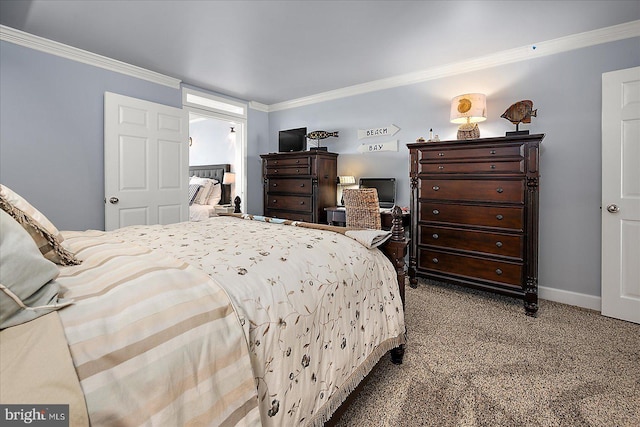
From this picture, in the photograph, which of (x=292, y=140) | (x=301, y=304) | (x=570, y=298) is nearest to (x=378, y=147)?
(x=292, y=140)

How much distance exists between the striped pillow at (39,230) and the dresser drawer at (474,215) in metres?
2.96

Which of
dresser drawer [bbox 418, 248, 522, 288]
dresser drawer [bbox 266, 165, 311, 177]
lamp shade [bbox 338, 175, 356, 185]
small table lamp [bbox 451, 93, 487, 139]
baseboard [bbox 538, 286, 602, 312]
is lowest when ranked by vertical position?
baseboard [bbox 538, 286, 602, 312]

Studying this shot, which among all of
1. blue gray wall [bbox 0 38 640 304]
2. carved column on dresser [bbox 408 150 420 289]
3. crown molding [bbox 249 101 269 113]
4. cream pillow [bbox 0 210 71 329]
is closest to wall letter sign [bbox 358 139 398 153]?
blue gray wall [bbox 0 38 640 304]

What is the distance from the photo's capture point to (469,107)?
3162 millimetres

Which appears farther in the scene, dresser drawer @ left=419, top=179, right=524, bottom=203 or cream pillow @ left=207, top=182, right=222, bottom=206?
cream pillow @ left=207, top=182, right=222, bottom=206

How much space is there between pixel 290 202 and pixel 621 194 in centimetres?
350

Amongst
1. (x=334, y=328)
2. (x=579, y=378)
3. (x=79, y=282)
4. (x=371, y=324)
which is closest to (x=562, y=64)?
(x=579, y=378)

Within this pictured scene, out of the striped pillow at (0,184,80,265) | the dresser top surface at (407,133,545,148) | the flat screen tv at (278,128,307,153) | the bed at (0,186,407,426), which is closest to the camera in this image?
the bed at (0,186,407,426)

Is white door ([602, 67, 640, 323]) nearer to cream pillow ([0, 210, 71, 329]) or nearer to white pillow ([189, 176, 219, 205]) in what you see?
cream pillow ([0, 210, 71, 329])

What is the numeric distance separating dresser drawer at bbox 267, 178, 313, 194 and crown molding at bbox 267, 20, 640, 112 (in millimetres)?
1330

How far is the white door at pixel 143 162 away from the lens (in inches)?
133

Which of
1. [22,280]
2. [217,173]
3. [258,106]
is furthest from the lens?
[217,173]

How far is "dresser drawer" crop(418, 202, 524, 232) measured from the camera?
2.76 meters

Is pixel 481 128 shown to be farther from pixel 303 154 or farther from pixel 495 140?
pixel 303 154
